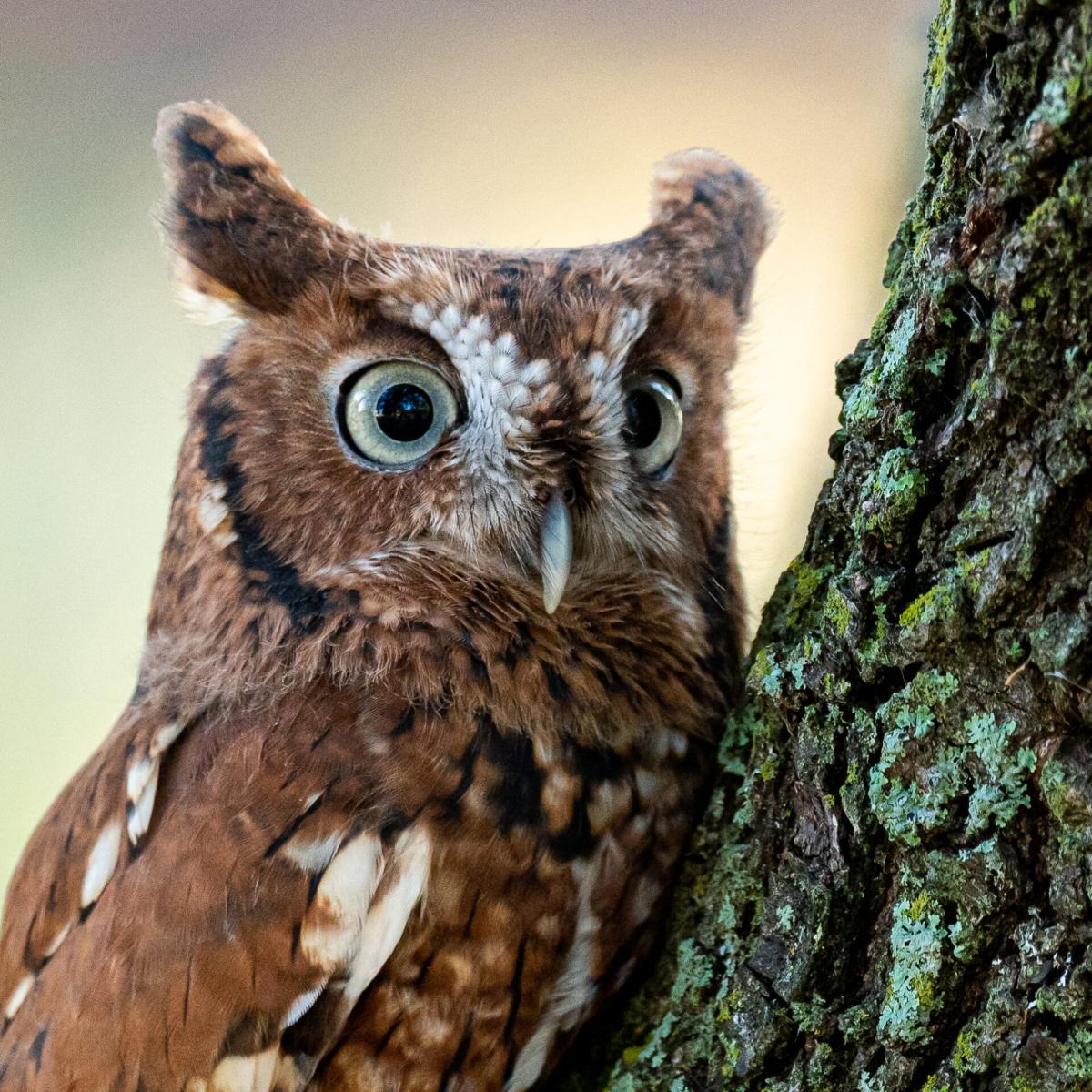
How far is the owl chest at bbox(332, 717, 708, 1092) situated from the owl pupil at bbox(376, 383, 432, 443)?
1.24 ft

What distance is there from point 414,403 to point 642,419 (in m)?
0.31

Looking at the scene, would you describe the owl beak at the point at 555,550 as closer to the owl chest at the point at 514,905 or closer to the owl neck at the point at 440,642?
the owl neck at the point at 440,642

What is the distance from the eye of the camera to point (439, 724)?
4.66 ft

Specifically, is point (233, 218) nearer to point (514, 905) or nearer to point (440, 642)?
point (440, 642)

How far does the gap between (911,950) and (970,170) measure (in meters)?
0.73

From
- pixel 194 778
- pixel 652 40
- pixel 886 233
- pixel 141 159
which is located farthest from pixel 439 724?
pixel 141 159

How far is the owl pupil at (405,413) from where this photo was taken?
1.44 m

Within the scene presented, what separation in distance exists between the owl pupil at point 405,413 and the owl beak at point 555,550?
0.19m

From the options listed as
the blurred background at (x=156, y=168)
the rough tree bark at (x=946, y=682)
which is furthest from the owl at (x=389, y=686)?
the blurred background at (x=156, y=168)

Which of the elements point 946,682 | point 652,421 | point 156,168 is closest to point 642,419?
point 652,421

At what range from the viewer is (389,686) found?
144 centimetres

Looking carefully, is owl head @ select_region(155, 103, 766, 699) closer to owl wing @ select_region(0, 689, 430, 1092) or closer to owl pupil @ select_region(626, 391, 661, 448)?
owl pupil @ select_region(626, 391, 661, 448)

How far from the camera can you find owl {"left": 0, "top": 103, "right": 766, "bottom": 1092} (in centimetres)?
135

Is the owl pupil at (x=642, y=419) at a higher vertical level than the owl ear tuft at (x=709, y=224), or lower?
lower
